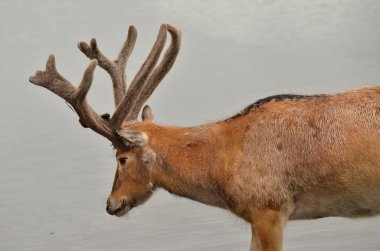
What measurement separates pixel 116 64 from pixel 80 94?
169cm

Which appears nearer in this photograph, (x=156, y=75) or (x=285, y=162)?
(x=285, y=162)

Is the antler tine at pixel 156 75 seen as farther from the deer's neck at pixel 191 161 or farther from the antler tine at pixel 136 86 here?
the deer's neck at pixel 191 161

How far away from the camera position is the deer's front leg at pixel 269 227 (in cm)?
1338

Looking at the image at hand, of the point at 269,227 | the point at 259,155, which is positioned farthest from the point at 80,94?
the point at 269,227

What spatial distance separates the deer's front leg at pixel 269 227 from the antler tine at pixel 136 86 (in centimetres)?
209

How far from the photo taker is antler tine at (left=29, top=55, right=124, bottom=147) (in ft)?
46.7

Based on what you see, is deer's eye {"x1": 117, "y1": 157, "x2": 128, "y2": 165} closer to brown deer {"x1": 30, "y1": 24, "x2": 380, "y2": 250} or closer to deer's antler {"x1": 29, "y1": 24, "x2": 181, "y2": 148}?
brown deer {"x1": 30, "y1": 24, "x2": 380, "y2": 250}

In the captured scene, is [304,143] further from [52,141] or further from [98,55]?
[52,141]

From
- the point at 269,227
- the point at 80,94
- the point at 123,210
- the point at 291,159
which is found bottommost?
the point at 123,210

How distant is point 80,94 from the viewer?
46.8ft

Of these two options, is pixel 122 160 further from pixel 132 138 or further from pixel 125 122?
pixel 125 122

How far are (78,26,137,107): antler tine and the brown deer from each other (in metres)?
0.72

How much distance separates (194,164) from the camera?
46.7ft

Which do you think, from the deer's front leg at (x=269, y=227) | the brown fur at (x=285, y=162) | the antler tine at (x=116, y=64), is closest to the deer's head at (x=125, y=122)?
the brown fur at (x=285, y=162)
